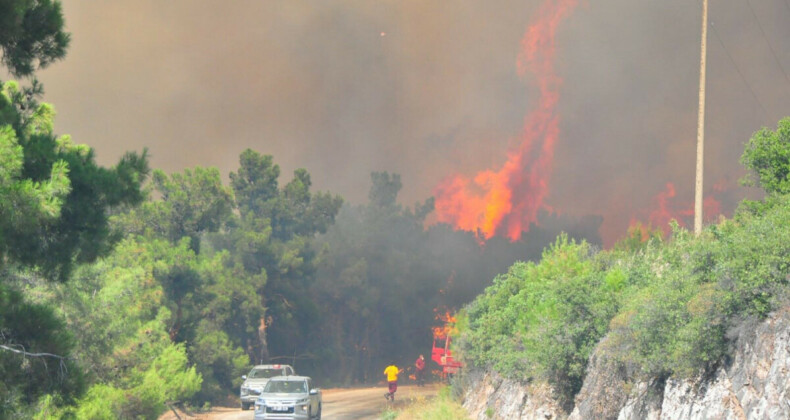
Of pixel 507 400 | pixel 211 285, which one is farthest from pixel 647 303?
pixel 211 285

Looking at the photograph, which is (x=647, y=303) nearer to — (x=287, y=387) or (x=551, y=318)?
(x=551, y=318)

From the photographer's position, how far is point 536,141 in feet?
264

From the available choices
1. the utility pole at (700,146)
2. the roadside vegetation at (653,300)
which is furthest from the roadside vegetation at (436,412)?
the utility pole at (700,146)

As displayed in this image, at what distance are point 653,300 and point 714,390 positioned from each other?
336 cm

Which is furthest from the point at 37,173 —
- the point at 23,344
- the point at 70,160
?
the point at 23,344

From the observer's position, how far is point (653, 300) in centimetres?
1688

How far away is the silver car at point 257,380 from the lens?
38.3m

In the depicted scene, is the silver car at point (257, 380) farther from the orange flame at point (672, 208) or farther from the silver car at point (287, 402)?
the orange flame at point (672, 208)

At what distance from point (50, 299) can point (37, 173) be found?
1047cm

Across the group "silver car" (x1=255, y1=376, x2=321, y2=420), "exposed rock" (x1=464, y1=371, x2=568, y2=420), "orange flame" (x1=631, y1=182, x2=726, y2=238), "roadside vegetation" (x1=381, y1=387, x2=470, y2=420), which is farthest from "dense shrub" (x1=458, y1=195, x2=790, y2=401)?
"orange flame" (x1=631, y1=182, x2=726, y2=238)

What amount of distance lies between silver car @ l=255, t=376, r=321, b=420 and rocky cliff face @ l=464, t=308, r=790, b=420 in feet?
28.1

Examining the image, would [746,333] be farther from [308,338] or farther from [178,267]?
[308,338]

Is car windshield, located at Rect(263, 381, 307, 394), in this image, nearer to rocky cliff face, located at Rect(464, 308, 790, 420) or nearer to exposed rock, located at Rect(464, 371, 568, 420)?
exposed rock, located at Rect(464, 371, 568, 420)

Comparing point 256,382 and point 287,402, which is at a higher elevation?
point 256,382
